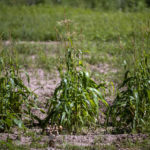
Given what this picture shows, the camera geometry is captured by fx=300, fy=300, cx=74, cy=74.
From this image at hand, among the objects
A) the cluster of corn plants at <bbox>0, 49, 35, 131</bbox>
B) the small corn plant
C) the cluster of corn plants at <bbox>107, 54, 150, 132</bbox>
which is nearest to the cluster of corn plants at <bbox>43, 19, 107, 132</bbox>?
the small corn plant

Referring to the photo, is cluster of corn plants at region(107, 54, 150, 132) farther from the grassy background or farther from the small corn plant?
the grassy background

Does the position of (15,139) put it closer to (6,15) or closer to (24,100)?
(24,100)

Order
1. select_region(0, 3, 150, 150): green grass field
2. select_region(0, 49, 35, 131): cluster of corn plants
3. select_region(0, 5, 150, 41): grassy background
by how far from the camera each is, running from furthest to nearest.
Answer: select_region(0, 5, 150, 41): grassy background → select_region(0, 3, 150, 150): green grass field → select_region(0, 49, 35, 131): cluster of corn plants

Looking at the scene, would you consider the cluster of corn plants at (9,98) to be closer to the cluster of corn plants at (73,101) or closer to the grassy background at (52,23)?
the cluster of corn plants at (73,101)

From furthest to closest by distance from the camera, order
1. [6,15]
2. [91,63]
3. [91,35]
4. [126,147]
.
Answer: [6,15], [91,35], [91,63], [126,147]

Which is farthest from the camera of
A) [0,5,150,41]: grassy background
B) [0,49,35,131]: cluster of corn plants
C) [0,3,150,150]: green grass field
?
[0,5,150,41]: grassy background

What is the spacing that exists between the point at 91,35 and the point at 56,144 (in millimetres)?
5685

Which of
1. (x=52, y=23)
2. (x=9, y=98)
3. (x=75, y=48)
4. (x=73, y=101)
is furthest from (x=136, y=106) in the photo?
(x=52, y=23)

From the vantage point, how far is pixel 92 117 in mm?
3893

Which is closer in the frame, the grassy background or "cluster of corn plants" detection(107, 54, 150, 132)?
"cluster of corn plants" detection(107, 54, 150, 132)

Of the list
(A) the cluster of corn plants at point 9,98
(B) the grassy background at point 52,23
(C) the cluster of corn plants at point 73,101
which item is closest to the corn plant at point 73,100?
(C) the cluster of corn plants at point 73,101

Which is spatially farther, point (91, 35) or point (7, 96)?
point (91, 35)

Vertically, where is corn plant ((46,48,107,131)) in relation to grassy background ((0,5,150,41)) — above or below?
below

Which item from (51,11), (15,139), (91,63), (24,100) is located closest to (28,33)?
(91,63)
